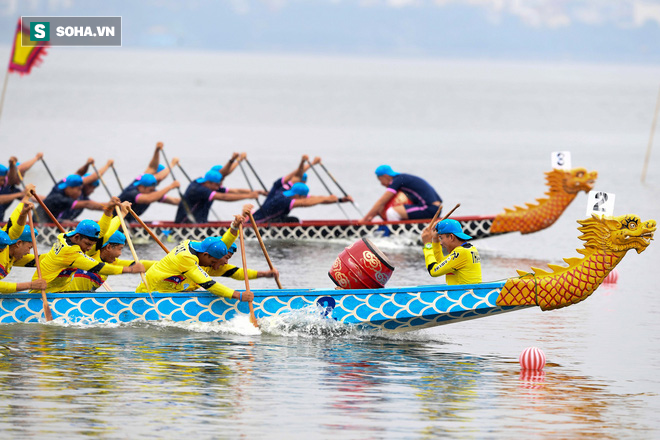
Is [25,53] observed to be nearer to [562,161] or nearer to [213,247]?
[562,161]

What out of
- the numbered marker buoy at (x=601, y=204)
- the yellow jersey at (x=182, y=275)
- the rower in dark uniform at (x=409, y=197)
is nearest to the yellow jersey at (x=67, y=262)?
the yellow jersey at (x=182, y=275)

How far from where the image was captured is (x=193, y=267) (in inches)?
571

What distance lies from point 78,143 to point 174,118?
22202 mm

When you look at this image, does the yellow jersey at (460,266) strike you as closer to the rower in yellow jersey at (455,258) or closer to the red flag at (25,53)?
the rower in yellow jersey at (455,258)

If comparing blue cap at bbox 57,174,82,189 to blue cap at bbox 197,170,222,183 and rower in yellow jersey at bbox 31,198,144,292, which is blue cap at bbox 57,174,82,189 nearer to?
blue cap at bbox 197,170,222,183

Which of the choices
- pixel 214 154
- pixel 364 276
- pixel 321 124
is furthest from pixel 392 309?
pixel 321 124

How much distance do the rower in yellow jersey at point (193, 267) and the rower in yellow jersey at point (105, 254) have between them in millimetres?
643

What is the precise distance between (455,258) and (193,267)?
3.33 metres

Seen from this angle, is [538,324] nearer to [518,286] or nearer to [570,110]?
[518,286]

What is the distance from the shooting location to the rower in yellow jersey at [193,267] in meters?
14.5

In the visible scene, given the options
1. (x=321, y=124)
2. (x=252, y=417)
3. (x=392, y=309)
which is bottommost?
(x=252, y=417)

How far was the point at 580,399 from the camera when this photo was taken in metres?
12.4

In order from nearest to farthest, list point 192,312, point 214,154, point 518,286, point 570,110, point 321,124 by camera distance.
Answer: point 518,286 → point 192,312 → point 214,154 → point 321,124 → point 570,110

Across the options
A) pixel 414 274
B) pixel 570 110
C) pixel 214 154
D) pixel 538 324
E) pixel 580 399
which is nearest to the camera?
pixel 580 399
